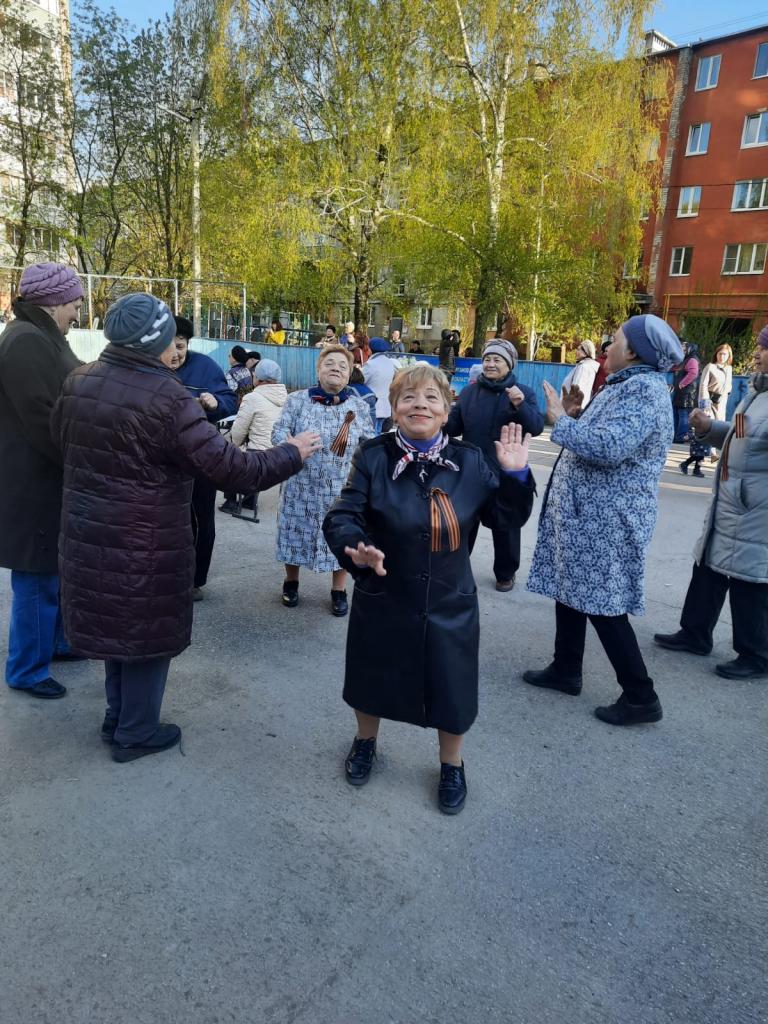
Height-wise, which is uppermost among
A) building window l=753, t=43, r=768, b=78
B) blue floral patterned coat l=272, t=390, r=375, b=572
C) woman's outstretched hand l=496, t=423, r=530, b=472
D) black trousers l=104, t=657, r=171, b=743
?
building window l=753, t=43, r=768, b=78

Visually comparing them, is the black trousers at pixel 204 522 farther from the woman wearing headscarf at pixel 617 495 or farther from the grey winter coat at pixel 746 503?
the grey winter coat at pixel 746 503

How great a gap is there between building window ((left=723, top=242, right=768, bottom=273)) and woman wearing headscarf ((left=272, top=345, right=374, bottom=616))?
3176 cm

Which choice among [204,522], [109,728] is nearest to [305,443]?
[109,728]

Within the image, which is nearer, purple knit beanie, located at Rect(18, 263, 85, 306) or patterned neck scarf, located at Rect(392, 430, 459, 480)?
patterned neck scarf, located at Rect(392, 430, 459, 480)

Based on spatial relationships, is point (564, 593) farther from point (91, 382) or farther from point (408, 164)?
point (408, 164)

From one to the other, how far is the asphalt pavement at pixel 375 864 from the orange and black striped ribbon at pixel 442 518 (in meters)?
1.09

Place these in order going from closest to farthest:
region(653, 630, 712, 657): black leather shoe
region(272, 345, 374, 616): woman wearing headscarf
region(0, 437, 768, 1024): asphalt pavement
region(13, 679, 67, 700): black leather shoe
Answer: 1. region(0, 437, 768, 1024): asphalt pavement
2. region(13, 679, 67, 700): black leather shoe
3. region(653, 630, 712, 657): black leather shoe
4. region(272, 345, 374, 616): woman wearing headscarf

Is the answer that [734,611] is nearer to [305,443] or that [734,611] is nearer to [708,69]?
[305,443]

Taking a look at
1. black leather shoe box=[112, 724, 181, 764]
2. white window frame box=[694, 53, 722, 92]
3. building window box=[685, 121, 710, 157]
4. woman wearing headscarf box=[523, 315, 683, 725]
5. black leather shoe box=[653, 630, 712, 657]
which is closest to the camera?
black leather shoe box=[112, 724, 181, 764]

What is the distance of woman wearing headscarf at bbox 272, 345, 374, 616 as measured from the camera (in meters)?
4.73

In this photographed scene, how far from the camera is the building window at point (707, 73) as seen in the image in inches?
1232

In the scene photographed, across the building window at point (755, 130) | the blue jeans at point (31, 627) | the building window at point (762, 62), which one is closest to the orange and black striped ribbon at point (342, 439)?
the blue jeans at point (31, 627)

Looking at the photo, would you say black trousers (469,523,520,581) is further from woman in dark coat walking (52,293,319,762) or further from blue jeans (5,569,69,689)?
blue jeans (5,569,69,689)

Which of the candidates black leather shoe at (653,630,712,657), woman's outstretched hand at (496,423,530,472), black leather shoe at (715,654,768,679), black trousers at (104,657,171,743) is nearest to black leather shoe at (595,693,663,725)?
black leather shoe at (715,654,768,679)
